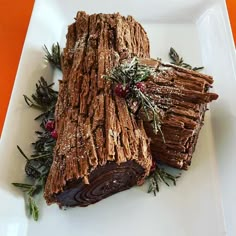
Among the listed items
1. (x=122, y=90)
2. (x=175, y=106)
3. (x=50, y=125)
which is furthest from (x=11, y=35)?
(x=175, y=106)

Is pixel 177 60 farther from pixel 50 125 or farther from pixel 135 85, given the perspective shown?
pixel 50 125

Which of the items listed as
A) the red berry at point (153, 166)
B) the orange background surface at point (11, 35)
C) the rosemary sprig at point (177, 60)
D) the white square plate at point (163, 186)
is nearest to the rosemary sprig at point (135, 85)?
the red berry at point (153, 166)

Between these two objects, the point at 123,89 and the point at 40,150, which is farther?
the point at 40,150

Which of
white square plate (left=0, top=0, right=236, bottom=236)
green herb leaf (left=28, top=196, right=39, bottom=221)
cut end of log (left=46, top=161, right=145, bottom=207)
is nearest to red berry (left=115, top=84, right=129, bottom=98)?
cut end of log (left=46, top=161, right=145, bottom=207)

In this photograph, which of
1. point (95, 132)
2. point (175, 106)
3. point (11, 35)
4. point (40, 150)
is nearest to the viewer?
point (95, 132)

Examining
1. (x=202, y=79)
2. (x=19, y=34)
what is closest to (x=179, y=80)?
(x=202, y=79)

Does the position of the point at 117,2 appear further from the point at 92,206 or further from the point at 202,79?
the point at 92,206
